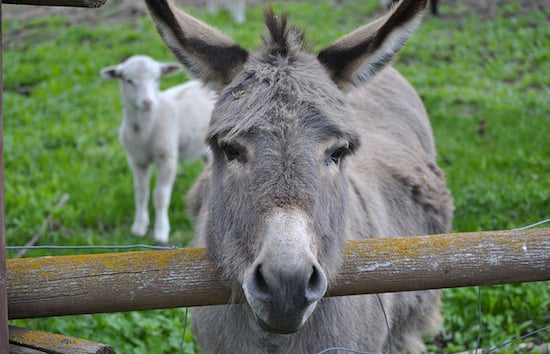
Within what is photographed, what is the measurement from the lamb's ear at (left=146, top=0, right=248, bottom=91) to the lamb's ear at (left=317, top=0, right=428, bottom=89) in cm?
39

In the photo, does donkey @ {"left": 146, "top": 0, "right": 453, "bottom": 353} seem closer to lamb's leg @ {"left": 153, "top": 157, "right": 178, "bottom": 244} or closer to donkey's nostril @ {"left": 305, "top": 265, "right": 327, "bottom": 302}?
donkey's nostril @ {"left": 305, "top": 265, "right": 327, "bottom": 302}

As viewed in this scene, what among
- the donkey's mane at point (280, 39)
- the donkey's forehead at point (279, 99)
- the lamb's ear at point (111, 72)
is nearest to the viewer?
the donkey's forehead at point (279, 99)

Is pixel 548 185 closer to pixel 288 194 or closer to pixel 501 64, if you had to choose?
pixel 501 64

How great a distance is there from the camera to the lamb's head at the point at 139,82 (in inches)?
275

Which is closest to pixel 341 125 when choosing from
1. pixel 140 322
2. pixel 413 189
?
pixel 413 189

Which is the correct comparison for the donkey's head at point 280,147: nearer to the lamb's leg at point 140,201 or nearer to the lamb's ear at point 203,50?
the lamb's ear at point 203,50

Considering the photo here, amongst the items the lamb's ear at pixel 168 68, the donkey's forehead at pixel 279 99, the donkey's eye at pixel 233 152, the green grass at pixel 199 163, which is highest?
the donkey's forehead at pixel 279 99

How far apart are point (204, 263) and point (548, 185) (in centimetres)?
565

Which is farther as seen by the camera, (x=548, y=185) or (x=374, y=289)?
(x=548, y=185)

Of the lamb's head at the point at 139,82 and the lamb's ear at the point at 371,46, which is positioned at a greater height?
the lamb's ear at the point at 371,46

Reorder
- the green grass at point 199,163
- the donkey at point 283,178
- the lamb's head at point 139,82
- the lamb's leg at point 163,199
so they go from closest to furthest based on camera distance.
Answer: the donkey at point 283,178
the green grass at point 199,163
the lamb's leg at point 163,199
the lamb's head at point 139,82

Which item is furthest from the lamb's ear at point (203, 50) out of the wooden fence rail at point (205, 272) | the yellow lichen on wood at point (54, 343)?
the yellow lichen on wood at point (54, 343)

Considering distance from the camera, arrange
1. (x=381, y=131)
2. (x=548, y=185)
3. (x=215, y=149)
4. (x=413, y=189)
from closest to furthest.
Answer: (x=215, y=149) → (x=413, y=189) → (x=381, y=131) → (x=548, y=185)

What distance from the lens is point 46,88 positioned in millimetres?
10484
